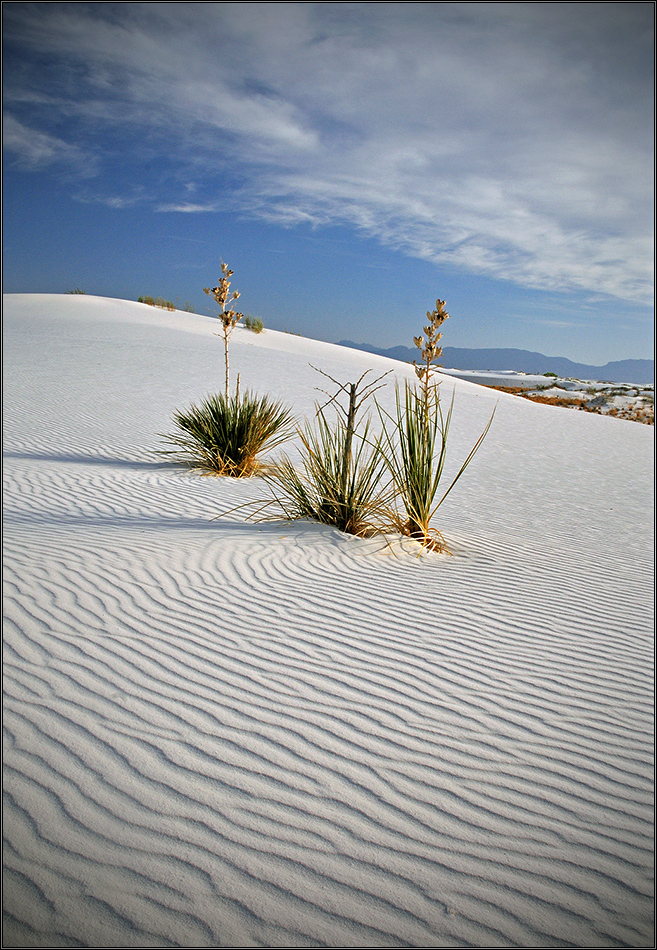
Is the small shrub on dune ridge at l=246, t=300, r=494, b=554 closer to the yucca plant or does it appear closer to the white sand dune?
the yucca plant

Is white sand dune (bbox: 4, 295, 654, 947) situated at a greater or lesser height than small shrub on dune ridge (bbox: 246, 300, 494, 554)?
lesser

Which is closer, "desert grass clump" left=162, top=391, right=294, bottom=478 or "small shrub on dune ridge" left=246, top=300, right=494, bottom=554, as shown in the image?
"small shrub on dune ridge" left=246, top=300, right=494, bottom=554

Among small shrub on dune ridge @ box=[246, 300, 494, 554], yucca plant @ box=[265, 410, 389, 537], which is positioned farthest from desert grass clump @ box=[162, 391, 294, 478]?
yucca plant @ box=[265, 410, 389, 537]

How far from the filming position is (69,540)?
4.87 metres

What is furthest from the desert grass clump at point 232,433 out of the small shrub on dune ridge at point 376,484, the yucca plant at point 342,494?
the yucca plant at point 342,494

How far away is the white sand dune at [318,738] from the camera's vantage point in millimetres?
1665

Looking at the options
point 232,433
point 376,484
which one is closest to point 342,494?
point 376,484

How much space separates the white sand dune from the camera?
167cm

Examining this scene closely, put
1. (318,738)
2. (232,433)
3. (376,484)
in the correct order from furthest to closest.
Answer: (232,433) → (376,484) → (318,738)

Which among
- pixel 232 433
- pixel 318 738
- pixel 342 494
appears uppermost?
pixel 232 433

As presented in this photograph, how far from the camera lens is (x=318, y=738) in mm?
2369

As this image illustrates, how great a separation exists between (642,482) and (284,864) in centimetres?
1004

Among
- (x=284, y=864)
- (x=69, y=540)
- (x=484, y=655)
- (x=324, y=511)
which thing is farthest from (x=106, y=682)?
(x=324, y=511)

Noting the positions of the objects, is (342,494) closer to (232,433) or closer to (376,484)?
(376,484)
